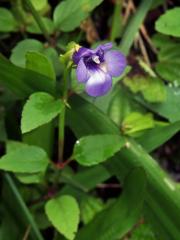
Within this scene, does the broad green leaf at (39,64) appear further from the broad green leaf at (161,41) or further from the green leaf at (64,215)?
the broad green leaf at (161,41)

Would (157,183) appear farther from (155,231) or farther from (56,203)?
(56,203)

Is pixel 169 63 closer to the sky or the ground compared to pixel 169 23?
closer to the ground

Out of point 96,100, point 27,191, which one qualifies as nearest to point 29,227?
point 27,191

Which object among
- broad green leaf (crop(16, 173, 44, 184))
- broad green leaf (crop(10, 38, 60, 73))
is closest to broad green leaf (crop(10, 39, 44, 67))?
broad green leaf (crop(10, 38, 60, 73))

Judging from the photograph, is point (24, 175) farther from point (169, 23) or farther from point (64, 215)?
point (169, 23)

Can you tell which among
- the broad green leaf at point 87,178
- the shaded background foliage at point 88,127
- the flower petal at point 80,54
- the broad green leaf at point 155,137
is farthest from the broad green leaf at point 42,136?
the flower petal at point 80,54

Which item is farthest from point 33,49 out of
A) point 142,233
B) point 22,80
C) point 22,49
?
point 142,233
